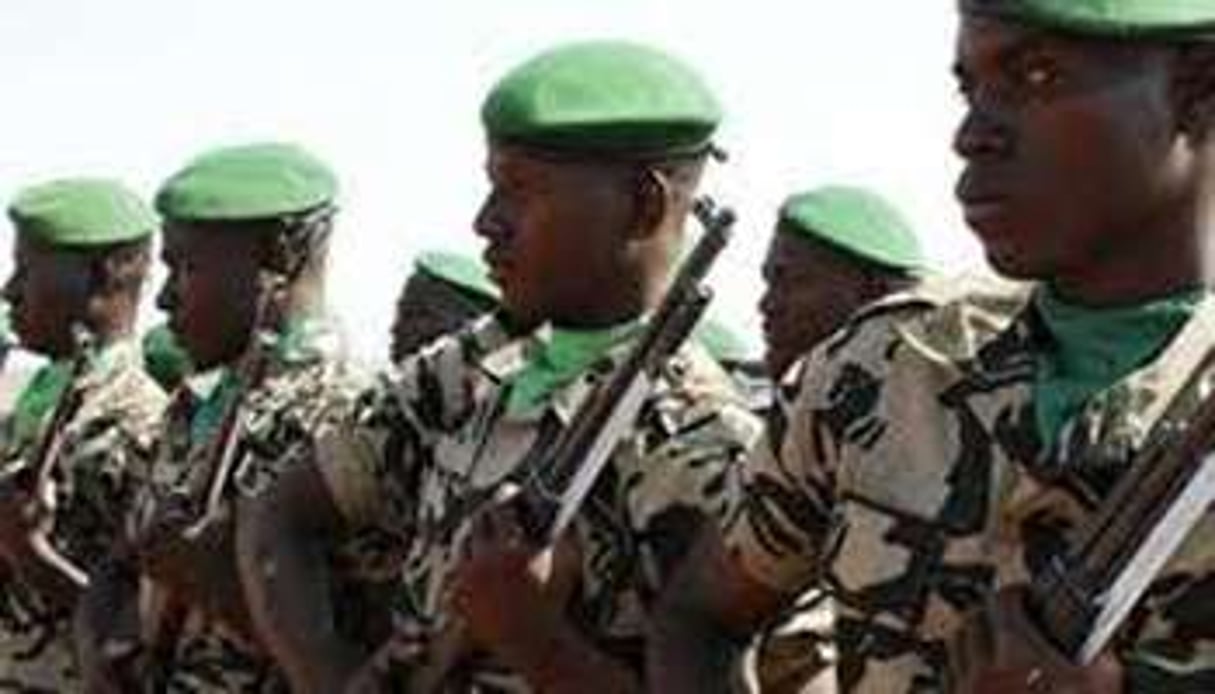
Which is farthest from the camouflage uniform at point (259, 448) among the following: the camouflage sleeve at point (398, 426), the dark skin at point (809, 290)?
the dark skin at point (809, 290)

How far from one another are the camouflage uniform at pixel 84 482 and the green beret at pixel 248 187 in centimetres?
92

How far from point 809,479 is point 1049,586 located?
756 millimetres

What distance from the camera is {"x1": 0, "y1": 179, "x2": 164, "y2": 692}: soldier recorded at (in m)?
7.20

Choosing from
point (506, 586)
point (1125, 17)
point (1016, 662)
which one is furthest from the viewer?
point (506, 586)

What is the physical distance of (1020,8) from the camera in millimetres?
3242

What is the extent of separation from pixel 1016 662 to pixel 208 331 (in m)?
3.90

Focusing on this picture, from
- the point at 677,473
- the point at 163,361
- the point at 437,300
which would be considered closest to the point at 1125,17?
the point at 677,473

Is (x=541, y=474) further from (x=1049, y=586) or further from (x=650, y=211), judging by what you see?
(x=1049, y=586)

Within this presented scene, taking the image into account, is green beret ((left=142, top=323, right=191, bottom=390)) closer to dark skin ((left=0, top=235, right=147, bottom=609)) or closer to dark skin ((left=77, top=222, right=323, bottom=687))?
dark skin ((left=0, top=235, right=147, bottom=609))

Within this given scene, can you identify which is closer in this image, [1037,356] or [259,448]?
[1037,356]

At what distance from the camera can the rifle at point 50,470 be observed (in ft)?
23.6

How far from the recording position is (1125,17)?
320cm

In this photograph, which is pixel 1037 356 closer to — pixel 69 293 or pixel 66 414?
pixel 66 414

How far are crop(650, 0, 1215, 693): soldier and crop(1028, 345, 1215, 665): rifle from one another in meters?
0.28
